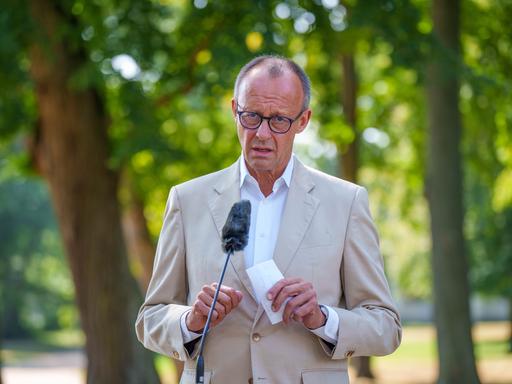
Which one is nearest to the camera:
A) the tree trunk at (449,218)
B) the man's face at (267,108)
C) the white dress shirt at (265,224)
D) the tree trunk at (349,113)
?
the white dress shirt at (265,224)

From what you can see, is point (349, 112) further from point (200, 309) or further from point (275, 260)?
point (200, 309)

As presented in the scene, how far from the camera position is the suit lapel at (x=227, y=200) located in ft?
11.8

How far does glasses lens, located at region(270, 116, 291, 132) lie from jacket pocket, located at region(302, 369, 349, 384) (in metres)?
0.90

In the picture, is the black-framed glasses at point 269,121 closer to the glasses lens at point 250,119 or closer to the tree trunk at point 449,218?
the glasses lens at point 250,119

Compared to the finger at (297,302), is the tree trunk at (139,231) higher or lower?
higher

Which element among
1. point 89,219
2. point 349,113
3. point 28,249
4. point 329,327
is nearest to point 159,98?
point 89,219

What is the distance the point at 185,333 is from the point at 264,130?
806mm

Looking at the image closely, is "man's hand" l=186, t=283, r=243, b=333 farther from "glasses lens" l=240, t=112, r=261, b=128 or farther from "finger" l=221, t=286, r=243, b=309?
"glasses lens" l=240, t=112, r=261, b=128

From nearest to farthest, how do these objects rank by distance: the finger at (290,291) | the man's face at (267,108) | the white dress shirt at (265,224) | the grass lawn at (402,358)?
1. the finger at (290,291)
2. the white dress shirt at (265,224)
3. the man's face at (267,108)
4. the grass lawn at (402,358)

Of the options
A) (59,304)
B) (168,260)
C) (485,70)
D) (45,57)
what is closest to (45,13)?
(45,57)

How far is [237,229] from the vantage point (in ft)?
11.0

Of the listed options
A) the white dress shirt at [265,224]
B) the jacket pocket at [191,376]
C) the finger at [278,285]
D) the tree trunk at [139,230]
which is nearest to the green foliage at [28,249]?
the tree trunk at [139,230]

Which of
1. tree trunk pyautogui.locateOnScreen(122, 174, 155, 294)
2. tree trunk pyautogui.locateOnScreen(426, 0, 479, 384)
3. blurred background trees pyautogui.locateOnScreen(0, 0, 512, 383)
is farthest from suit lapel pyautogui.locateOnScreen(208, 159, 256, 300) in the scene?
tree trunk pyautogui.locateOnScreen(122, 174, 155, 294)

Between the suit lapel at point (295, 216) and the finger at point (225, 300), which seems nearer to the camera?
the finger at point (225, 300)
